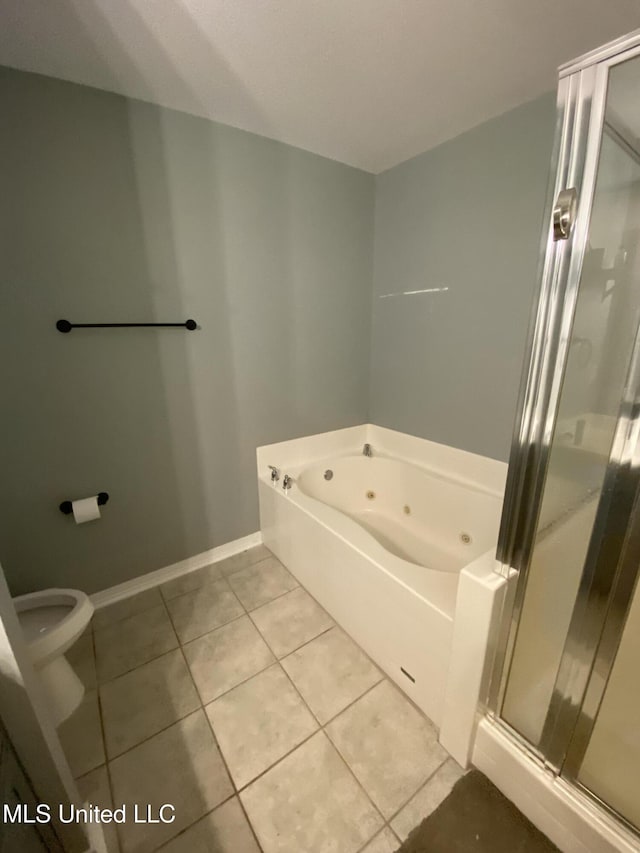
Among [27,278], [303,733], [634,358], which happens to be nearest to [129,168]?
[27,278]

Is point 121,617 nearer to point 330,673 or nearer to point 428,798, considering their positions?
point 330,673

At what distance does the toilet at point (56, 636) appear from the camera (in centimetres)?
112

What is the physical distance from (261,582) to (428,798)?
3.65 feet

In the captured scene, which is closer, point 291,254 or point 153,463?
point 153,463

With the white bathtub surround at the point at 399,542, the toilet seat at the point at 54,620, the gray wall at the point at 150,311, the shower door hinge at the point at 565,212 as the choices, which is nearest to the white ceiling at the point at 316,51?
the gray wall at the point at 150,311

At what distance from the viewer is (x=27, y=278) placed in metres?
1.28

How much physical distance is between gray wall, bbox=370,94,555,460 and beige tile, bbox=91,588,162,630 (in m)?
1.79

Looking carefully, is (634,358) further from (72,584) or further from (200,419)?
(72,584)

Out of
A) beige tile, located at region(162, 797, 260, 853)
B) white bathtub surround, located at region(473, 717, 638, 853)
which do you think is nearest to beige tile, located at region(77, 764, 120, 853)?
beige tile, located at region(162, 797, 260, 853)

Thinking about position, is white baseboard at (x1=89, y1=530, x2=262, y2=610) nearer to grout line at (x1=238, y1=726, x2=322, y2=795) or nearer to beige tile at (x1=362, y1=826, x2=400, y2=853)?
grout line at (x1=238, y1=726, x2=322, y2=795)

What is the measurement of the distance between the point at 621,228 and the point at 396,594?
1.24 metres

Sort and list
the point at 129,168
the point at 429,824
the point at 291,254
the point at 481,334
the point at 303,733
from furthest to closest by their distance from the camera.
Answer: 1. the point at 291,254
2. the point at 481,334
3. the point at 129,168
4. the point at 303,733
5. the point at 429,824

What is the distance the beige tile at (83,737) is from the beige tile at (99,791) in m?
0.02

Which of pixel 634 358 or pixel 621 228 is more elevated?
pixel 621 228
